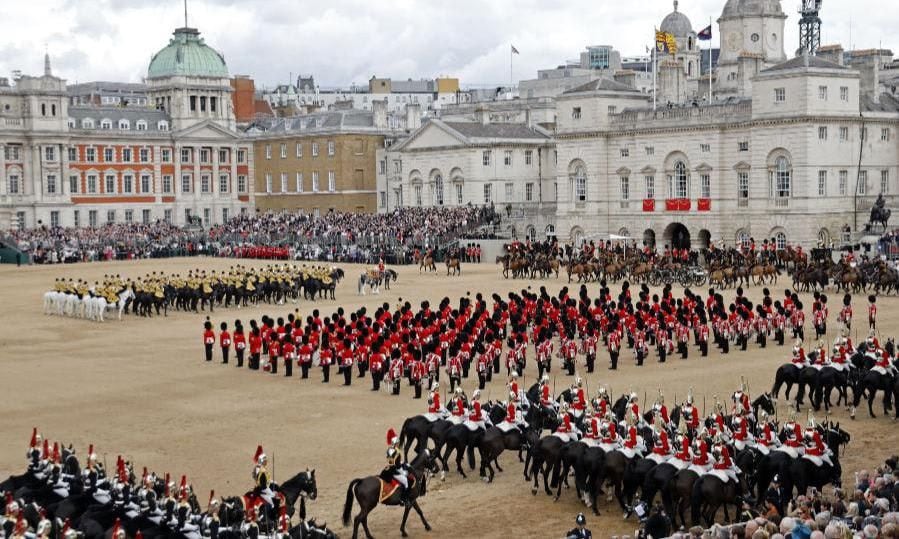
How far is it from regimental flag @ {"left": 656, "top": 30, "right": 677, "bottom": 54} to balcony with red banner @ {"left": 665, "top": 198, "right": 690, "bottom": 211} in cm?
1617

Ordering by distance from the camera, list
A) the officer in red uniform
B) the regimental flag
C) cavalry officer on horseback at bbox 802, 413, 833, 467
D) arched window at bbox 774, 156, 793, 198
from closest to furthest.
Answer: cavalry officer on horseback at bbox 802, 413, 833, 467, the officer in red uniform, arched window at bbox 774, 156, 793, 198, the regimental flag

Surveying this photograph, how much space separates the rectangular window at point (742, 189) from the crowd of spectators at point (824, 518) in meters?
39.4

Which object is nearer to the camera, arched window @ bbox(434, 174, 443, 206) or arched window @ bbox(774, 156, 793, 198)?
arched window @ bbox(774, 156, 793, 198)

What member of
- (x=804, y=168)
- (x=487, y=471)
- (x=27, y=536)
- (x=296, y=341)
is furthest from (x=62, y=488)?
(x=804, y=168)

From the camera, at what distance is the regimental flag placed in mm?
69312

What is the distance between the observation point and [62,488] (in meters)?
15.4

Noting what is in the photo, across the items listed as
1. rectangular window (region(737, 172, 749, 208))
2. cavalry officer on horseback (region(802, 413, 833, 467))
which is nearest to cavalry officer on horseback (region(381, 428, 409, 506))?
cavalry officer on horseback (region(802, 413, 833, 467))

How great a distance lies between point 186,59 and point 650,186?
42340 mm

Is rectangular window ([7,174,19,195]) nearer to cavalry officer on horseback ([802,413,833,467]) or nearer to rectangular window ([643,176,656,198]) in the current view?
rectangular window ([643,176,656,198])

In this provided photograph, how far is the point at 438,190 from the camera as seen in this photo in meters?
72.2

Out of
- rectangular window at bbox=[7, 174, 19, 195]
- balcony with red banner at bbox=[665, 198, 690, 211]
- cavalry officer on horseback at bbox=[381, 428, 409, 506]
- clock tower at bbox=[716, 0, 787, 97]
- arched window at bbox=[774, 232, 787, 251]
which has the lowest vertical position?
cavalry officer on horseback at bbox=[381, 428, 409, 506]

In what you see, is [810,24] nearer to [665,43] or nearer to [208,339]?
[665,43]

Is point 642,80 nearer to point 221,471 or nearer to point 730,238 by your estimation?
point 730,238

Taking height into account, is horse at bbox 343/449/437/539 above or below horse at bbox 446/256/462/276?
below
